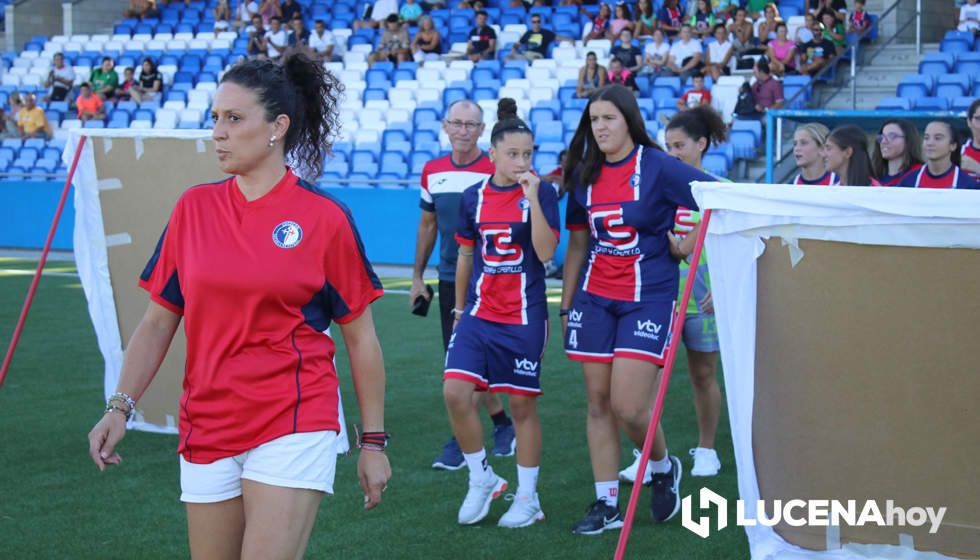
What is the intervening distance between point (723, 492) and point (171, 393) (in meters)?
3.27

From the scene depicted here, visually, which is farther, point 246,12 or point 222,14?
point 222,14

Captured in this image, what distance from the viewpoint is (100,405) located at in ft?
26.8

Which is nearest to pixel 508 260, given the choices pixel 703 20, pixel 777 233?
pixel 777 233

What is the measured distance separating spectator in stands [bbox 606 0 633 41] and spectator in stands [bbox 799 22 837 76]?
3.32 meters

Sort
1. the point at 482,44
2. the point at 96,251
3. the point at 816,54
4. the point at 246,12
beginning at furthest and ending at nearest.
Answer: the point at 246,12 → the point at 482,44 → the point at 816,54 → the point at 96,251

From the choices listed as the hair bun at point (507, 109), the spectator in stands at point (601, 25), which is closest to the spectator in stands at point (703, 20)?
the spectator in stands at point (601, 25)

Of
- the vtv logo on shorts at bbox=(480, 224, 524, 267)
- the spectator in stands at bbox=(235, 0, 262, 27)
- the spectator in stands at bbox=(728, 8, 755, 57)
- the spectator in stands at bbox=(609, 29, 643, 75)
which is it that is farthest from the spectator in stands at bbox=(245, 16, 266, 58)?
the vtv logo on shorts at bbox=(480, 224, 524, 267)

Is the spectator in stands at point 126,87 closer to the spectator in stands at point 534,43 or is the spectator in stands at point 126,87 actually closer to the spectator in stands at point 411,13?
the spectator in stands at point 411,13

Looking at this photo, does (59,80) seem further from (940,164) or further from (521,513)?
(521,513)

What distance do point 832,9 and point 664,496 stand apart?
42.3 feet

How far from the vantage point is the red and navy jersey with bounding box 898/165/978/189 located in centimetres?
691

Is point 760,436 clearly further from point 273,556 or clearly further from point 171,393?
point 171,393

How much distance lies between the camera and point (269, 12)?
24.2 meters

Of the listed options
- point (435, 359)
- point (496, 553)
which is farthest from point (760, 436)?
point (435, 359)
